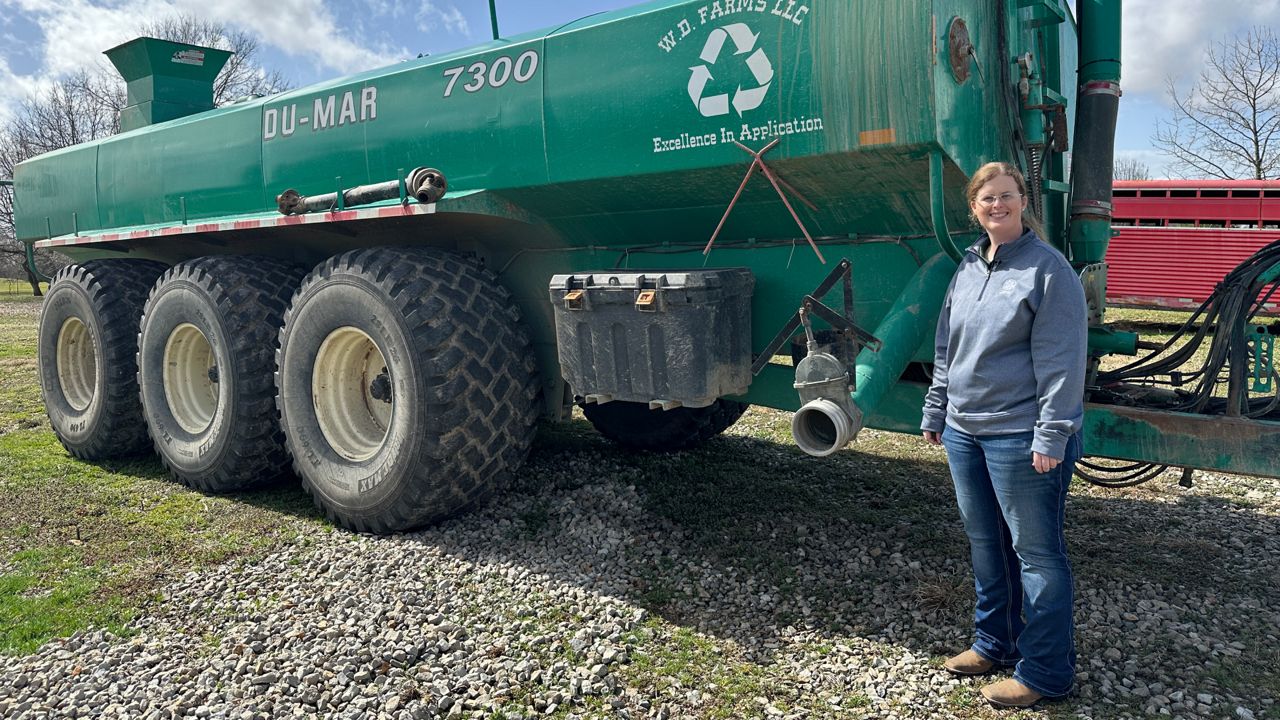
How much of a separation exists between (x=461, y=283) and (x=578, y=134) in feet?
3.14

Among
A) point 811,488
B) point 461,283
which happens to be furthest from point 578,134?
point 811,488

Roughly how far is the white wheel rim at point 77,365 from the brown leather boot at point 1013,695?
21.3 ft

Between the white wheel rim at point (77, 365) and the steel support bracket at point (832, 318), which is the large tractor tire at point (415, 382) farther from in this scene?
the white wheel rim at point (77, 365)

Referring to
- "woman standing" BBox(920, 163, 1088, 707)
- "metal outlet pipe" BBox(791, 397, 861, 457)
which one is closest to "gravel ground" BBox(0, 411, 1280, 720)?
"woman standing" BBox(920, 163, 1088, 707)

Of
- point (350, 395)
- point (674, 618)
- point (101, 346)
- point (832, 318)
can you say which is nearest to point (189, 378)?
point (101, 346)

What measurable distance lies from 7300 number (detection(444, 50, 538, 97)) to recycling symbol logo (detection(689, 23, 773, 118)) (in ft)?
2.89

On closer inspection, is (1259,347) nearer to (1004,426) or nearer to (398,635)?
(1004,426)

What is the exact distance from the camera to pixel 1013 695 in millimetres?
2986

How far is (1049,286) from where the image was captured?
275cm

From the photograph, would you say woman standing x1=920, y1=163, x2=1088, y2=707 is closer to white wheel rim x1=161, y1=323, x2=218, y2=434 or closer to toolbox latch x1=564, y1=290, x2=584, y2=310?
toolbox latch x1=564, y1=290, x2=584, y2=310

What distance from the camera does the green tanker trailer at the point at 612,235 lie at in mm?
3461

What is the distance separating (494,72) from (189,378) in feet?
10.1

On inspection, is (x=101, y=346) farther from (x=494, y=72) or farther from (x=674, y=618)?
(x=674, y=618)

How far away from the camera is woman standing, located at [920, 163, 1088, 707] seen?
2742 mm
